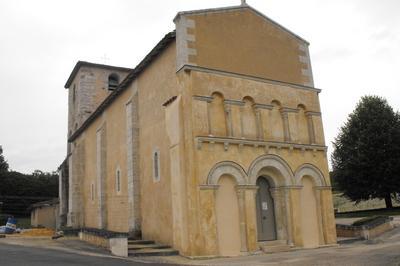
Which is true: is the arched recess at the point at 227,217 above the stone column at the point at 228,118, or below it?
below

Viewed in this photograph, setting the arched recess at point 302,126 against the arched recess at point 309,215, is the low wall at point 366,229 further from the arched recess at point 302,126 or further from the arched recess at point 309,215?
the arched recess at point 302,126

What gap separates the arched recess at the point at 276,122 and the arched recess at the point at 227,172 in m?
2.34

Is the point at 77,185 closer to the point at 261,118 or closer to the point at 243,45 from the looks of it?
the point at 261,118

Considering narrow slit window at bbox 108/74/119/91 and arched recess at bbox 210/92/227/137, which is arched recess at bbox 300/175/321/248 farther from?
narrow slit window at bbox 108/74/119/91

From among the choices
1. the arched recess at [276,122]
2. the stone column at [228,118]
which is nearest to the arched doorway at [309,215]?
the arched recess at [276,122]

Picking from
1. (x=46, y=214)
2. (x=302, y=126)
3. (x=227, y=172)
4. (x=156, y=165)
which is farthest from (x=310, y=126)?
(x=46, y=214)

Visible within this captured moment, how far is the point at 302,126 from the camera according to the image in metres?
16.9

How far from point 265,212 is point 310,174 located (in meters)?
2.54

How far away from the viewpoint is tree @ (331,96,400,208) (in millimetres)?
30188

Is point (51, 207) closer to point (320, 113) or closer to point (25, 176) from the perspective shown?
point (25, 176)

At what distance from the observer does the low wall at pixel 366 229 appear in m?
17.2

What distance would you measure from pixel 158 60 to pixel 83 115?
17.5 m

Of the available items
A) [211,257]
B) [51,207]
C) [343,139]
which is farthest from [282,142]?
[51,207]

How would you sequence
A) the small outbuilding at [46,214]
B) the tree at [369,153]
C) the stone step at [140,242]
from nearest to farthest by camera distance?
the stone step at [140,242] → the tree at [369,153] → the small outbuilding at [46,214]
